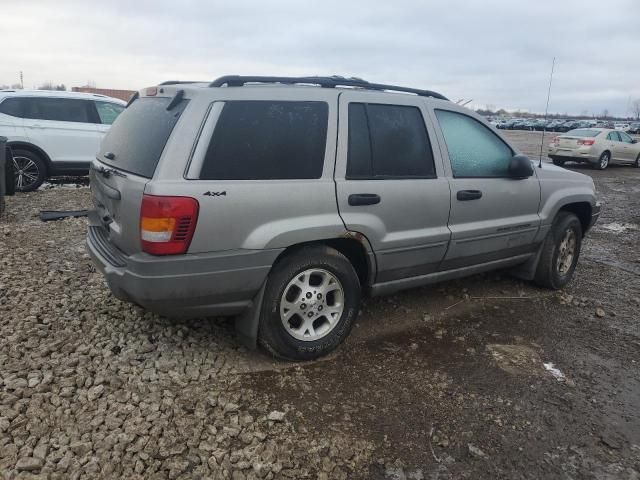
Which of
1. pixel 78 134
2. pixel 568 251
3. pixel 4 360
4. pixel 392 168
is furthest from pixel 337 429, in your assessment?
pixel 78 134

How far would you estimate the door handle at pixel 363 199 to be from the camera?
11.2ft

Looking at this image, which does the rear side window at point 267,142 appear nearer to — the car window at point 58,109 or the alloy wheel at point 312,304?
the alloy wheel at point 312,304

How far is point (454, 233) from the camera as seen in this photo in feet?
13.3

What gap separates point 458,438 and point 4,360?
2.83 metres

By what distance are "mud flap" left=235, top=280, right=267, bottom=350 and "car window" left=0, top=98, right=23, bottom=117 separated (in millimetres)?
7682

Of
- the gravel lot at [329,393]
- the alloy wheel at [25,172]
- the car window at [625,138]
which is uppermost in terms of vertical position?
the car window at [625,138]

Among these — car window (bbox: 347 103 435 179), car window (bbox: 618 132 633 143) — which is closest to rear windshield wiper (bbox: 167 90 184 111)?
car window (bbox: 347 103 435 179)

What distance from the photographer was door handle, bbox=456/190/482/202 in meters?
4.02

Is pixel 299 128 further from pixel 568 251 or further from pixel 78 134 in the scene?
pixel 78 134

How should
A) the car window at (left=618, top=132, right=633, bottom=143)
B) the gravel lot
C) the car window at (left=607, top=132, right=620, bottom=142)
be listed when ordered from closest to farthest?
the gravel lot → the car window at (left=607, top=132, right=620, bottom=142) → the car window at (left=618, top=132, right=633, bottom=143)

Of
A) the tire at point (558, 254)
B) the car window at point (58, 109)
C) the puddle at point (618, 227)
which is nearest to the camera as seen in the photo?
the tire at point (558, 254)

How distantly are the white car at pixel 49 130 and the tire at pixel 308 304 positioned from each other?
7.01 meters

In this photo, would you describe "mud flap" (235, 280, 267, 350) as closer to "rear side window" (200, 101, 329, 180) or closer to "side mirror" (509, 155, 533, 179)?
"rear side window" (200, 101, 329, 180)

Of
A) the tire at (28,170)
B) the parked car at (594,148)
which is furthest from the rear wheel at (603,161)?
the tire at (28,170)
